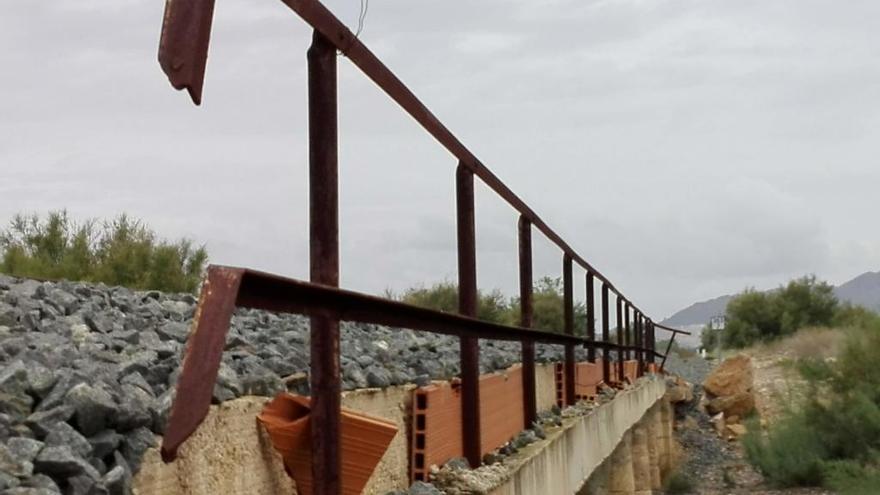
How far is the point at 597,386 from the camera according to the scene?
52.6 ft

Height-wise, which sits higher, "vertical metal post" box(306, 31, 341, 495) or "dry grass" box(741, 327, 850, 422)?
A: "dry grass" box(741, 327, 850, 422)

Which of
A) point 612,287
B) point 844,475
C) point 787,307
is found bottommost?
point 844,475

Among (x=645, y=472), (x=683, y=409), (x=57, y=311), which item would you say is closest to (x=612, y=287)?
(x=645, y=472)

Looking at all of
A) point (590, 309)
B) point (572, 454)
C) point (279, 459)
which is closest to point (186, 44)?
point (279, 459)

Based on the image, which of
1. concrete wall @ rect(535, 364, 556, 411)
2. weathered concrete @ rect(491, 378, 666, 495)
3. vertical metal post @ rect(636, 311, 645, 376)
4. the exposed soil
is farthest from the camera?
the exposed soil

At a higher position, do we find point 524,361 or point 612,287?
point 612,287

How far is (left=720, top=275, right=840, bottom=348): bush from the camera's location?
85.2 metres

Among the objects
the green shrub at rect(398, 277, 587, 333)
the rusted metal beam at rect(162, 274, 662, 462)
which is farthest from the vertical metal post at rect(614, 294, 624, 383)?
the rusted metal beam at rect(162, 274, 662, 462)

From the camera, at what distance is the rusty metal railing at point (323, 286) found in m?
2.63

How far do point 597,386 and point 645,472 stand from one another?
10124mm

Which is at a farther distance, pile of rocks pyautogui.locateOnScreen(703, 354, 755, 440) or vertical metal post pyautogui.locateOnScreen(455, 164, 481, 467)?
pile of rocks pyautogui.locateOnScreen(703, 354, 755, 440)

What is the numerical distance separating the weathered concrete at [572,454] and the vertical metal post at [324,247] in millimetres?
2836

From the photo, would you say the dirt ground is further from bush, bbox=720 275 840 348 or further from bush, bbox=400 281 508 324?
bush, bbox=720 275 840 348

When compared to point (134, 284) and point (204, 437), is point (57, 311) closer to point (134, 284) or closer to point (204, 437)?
point (204, 437)
